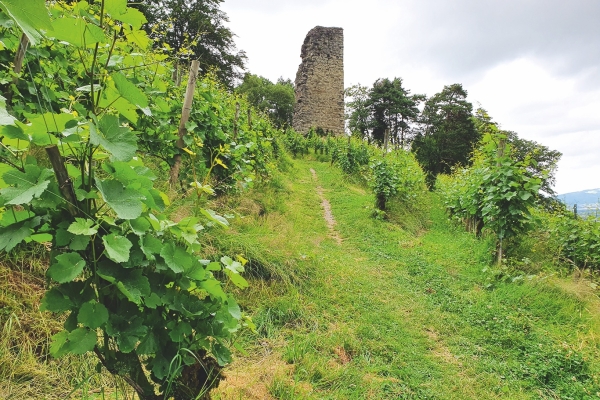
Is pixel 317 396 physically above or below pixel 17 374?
below

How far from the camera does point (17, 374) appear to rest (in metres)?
1.72

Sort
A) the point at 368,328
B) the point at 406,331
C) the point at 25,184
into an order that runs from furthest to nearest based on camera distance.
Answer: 1. the point at 406,331
2. the point at 368,328
3. the point at 25,184

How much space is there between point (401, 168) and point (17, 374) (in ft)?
27.9

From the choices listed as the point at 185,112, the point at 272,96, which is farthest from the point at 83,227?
the point at 272,96

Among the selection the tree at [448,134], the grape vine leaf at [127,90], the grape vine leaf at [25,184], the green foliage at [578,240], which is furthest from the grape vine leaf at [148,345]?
the tree at [448,134]

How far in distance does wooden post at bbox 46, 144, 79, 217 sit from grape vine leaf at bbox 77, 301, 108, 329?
0.95 ft

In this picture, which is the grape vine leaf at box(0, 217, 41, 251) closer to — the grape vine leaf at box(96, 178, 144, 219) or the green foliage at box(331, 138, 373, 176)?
the grape vine leaf at box(96, 178, 144, 219)

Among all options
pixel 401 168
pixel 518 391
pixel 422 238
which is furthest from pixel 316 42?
pixel 518 391

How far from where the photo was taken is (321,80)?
19328 mm

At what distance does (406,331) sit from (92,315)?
305 centimetres

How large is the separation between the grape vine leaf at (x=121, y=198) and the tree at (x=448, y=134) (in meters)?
22.8

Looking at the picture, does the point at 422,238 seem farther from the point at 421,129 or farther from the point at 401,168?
the point at 421,129

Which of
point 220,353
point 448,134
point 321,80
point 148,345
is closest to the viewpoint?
point 148,345

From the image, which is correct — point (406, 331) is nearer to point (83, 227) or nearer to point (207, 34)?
point (83, 227)
